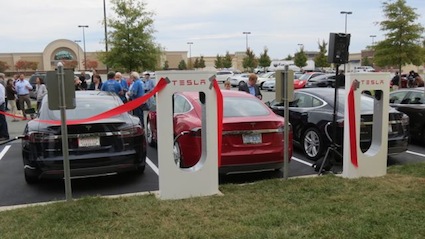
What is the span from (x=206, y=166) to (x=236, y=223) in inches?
48.4

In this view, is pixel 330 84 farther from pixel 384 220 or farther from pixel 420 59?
pixel 384 220

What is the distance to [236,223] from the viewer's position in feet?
15.0

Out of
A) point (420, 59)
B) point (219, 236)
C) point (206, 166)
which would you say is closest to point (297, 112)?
point (206, 166)

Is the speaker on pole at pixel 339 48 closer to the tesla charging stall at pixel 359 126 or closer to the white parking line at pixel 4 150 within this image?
the tesla charging stall at pixel 359 126

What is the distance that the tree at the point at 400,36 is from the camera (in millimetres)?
26562

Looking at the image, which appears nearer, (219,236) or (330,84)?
(219,236)

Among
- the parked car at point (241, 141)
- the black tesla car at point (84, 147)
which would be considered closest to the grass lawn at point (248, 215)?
the parked car at point (241, 141)

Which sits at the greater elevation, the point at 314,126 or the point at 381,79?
the point at 381,79

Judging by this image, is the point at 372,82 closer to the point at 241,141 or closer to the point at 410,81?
the point at 241,141

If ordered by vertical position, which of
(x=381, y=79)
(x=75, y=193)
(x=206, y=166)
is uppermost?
(x=381, y=79)

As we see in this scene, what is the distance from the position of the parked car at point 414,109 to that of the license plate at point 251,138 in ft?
16.6

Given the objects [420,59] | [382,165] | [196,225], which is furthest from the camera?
[420,59]

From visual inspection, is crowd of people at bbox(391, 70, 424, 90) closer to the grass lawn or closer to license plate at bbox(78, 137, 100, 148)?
the grass lawn

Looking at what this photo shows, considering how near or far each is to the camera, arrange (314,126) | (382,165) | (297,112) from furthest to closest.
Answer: (297,112)
(314,126)
(382,165)
